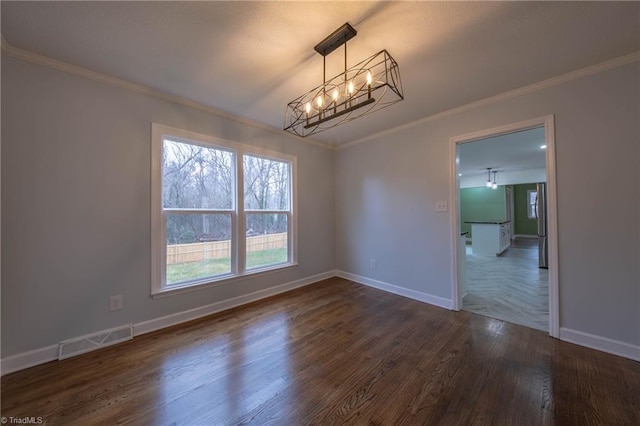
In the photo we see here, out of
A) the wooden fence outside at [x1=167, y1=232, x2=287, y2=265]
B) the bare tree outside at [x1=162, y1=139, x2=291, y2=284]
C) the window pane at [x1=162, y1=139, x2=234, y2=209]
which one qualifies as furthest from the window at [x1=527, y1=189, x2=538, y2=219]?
the window pane at [x1=162, y1=139, x2=234, y2=209]

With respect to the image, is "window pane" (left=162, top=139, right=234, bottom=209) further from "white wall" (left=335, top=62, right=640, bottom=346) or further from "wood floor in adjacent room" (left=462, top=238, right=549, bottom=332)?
"wood floor in adjacent room" (left=462, top=238, right=549, bottom=332)

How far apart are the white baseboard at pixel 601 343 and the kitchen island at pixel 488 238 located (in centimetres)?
487

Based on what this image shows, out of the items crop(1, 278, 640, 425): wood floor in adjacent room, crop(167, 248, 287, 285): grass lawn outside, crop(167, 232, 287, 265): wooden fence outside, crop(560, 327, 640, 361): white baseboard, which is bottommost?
crop(1, 278, 640, 425): wood floor in adjacent room

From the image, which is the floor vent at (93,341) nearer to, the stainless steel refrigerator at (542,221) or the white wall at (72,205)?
the white wall at (72,205)

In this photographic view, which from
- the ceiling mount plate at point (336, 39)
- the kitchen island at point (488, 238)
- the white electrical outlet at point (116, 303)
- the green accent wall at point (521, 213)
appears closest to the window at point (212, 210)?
the white electrical outlet at point (116, 303)

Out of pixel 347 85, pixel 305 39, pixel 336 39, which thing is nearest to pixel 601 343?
pixel 347 85

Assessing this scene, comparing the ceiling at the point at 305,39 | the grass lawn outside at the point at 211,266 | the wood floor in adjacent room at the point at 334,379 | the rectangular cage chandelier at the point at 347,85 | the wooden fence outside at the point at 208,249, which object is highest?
the ceiling at the point at 305,39

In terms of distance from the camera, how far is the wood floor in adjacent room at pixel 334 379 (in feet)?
4.65

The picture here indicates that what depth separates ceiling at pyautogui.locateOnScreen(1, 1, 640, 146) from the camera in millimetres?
1480

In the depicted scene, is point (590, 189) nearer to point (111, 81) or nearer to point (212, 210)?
point (212, 210)

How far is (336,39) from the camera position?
1.69 m

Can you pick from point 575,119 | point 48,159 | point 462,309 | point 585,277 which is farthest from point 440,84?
point 48,159

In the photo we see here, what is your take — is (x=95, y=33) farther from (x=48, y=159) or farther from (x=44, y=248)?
(x=44, y=248)

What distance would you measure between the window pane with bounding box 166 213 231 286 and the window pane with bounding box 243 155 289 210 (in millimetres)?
465
